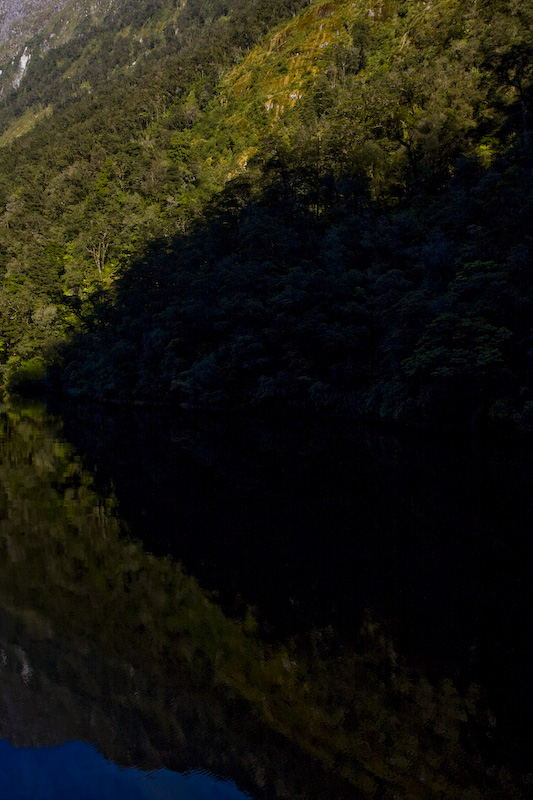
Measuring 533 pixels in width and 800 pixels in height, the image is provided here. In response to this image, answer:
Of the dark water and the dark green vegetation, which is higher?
the dark green vegetation

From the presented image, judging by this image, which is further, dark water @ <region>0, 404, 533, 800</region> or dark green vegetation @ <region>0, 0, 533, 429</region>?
dark green vegetation @ <region>0, 0, 533, 429</region>

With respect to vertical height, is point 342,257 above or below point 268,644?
above

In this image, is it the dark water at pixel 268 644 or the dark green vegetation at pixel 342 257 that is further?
the dark green vegetation at pixel 342 257

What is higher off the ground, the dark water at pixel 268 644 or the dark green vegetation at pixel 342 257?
the dark green vegetation at pixel 342 257

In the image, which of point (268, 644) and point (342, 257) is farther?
point (342, 257)
